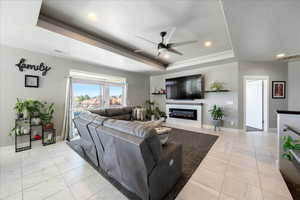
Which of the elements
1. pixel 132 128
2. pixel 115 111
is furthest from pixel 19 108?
pixel 132 128

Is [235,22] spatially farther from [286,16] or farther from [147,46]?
[147,46]

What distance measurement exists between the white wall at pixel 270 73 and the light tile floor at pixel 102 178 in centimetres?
222

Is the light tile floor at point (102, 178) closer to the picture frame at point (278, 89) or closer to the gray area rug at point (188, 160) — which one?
the gray area rug at point (188, 160)

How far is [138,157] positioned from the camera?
1.31 metres

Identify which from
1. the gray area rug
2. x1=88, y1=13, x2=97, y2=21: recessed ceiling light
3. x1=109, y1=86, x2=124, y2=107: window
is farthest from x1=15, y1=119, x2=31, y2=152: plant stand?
x1=88, y1=13, x2=97, y2=21: recessed ceiling light

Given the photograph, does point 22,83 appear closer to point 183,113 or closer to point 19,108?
point 19,108

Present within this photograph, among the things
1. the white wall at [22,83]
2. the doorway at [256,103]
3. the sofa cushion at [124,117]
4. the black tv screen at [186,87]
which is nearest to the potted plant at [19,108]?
the white wall at [22,83]

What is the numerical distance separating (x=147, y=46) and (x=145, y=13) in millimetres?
1436

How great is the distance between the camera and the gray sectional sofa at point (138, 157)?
4.39 ft

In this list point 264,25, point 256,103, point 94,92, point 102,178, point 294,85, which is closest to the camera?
point 102,178

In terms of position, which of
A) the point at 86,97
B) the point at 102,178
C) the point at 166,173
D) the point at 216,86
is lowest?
the point at 102,178

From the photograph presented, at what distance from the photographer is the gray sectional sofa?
1339 mm

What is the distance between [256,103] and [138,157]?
6.08m

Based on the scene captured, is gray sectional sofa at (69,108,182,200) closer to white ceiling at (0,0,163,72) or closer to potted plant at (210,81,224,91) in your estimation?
white ceiling at (0,0,163,72)
